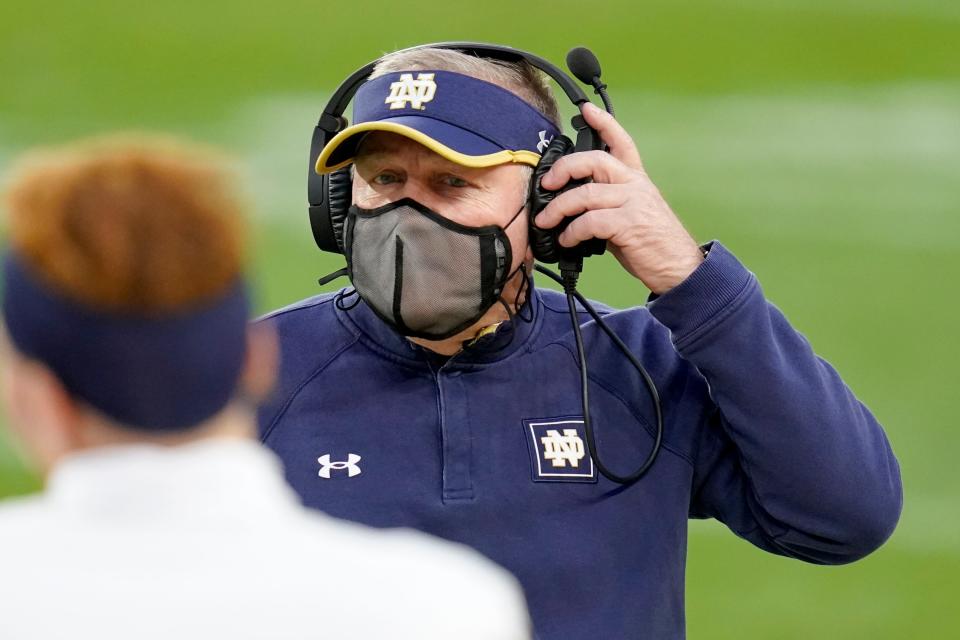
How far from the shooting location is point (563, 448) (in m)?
1.80

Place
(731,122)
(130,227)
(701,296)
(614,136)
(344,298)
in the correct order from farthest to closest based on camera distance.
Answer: (731,122), (344,298), (614,136), (701,296), (130,227)

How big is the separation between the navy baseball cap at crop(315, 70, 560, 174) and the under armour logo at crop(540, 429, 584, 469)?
366 millimetres

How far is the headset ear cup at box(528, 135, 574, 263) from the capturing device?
71.0 inches

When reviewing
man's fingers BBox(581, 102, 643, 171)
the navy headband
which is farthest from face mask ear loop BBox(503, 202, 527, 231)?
the navy headband

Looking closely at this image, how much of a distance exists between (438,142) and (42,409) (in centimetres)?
96

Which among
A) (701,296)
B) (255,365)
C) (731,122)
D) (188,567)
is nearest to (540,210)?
(701,296)

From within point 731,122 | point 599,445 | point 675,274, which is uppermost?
point 675,274

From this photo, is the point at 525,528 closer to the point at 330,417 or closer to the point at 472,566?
the point at 330,417

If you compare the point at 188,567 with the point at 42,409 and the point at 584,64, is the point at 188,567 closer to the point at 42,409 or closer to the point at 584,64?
the point at 42,409

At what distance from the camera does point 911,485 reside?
3.72 meters

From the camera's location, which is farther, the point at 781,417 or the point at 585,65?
the point at 585,65

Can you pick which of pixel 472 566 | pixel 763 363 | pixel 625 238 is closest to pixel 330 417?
pixel 625 238

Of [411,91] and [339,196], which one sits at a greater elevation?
[411,91]

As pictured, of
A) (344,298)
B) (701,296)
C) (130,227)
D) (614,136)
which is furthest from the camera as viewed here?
(344,298)
